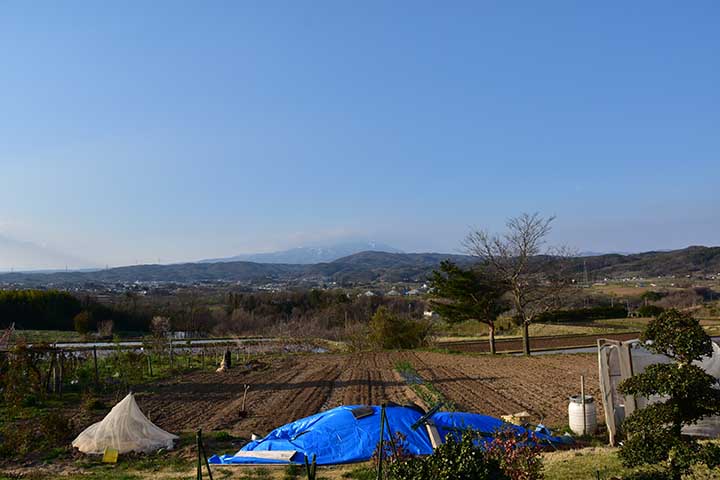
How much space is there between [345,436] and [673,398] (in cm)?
525

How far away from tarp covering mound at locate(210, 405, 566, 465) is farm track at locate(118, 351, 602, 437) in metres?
1.94

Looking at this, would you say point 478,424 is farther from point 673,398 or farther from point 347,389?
point 347,389

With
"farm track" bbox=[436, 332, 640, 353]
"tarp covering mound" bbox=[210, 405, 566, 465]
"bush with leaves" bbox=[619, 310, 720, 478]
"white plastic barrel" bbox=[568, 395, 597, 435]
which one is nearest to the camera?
"bush with leaves" bbox=[619, 310, 720, 478]

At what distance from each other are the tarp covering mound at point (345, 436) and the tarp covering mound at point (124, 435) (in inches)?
70.4

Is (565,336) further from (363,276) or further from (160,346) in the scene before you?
(363,276)

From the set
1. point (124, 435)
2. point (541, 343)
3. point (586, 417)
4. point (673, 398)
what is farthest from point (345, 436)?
point (541, 343)

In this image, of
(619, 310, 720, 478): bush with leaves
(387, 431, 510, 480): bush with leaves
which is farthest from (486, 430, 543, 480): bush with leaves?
(619, 310, 720, 478): bush with leaves

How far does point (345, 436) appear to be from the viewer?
925cm

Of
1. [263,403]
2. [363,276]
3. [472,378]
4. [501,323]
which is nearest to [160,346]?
[263,403]

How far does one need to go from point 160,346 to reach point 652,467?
66.8 feet

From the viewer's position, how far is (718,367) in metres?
8.52

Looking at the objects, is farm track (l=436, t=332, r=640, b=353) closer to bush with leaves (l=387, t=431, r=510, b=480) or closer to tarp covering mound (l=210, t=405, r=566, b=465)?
tarp covering mound (l=210, t=405, r=566, b=465)

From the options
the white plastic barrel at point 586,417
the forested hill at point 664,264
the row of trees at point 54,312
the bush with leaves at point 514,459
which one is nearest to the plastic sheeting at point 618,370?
the white plastic barrel at point 586,417

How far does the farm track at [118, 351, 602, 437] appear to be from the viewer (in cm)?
1276
